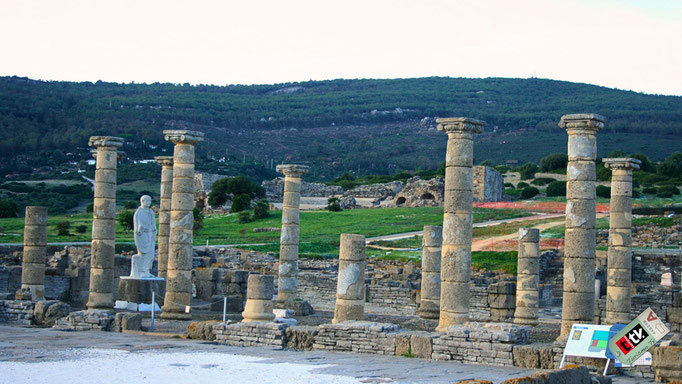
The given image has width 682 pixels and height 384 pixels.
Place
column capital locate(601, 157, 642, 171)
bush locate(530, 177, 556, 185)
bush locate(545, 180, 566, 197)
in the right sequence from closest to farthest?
column capital locate(601, 157, 642, 171), bush locate(545, 180, 566, 197), bush locate(530, 177, 556, 185)

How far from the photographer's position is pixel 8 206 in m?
59.9

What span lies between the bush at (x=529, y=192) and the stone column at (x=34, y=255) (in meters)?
46.5

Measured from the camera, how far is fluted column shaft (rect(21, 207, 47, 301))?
26.6 meters

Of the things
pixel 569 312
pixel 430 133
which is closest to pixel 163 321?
pixel 569 312

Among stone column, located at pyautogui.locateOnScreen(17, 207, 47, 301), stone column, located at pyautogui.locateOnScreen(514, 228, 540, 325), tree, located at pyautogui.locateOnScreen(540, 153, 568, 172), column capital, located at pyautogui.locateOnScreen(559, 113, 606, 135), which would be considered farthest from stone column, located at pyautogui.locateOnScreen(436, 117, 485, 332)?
tree, located at pyautogui.locateOnScreen(540, 153, 568, 172)

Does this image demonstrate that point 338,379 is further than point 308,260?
No

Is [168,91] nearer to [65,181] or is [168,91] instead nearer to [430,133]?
[430,133]

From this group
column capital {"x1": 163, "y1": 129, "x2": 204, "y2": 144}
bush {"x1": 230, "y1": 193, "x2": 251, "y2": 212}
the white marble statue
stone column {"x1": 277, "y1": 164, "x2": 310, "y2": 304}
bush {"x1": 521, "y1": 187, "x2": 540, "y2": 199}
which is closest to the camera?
column capital {"x1": 163, "y1": 129, "x2": 204, "y2": 144}

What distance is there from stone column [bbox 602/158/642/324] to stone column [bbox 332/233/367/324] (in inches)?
268

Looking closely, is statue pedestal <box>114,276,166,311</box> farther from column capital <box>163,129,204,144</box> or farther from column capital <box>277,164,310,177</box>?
column capital <box>277,164,310,177</box>

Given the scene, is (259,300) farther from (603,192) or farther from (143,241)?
(603,192)

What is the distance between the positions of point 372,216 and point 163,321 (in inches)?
1440

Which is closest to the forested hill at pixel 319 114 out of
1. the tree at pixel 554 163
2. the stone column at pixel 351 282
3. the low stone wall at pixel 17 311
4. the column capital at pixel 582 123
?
the tree at pixel 554 163

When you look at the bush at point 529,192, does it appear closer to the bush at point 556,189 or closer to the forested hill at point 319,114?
the bush at point 556,189
